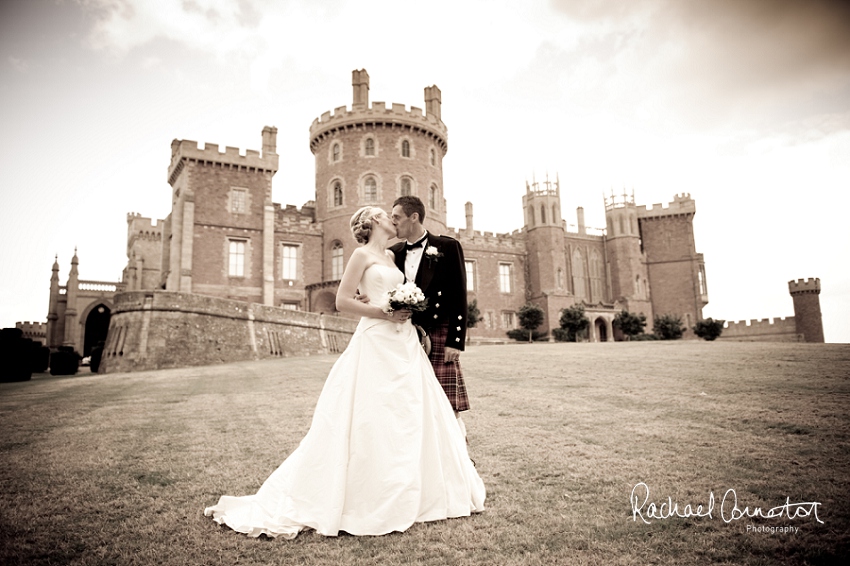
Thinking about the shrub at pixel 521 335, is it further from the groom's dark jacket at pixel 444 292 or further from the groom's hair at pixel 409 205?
→ the groom's hair at pixel 409 205

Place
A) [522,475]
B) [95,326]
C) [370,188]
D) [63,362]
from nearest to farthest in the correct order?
[522,475] → [63,362] → [370,188] → [95,326]

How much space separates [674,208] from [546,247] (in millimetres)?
14470

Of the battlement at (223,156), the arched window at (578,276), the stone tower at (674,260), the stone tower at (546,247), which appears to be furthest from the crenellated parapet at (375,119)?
the stone tower at (674,260)

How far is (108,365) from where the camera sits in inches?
775

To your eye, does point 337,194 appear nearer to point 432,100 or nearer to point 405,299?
point 432,100

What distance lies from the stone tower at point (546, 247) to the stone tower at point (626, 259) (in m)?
5.43

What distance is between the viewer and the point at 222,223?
32.2m

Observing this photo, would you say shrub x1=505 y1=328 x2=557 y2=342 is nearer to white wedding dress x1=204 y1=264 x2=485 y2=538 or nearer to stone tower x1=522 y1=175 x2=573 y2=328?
stone tower x1=522 y1=175 x2=573 y2=328

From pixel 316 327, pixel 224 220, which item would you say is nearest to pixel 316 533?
pixel 316 327

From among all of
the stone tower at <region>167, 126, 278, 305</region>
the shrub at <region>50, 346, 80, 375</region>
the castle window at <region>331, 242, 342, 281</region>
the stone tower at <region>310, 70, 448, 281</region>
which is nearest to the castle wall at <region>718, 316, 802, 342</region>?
the stone tower at <region>310, 70, 448, 281</region>

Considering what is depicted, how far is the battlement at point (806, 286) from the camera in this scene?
143ft

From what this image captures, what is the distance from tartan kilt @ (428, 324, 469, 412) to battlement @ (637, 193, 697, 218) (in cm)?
4943

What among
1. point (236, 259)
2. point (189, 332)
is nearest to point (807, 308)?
point (236, 259)

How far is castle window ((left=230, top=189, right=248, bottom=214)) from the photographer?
32.7 m
